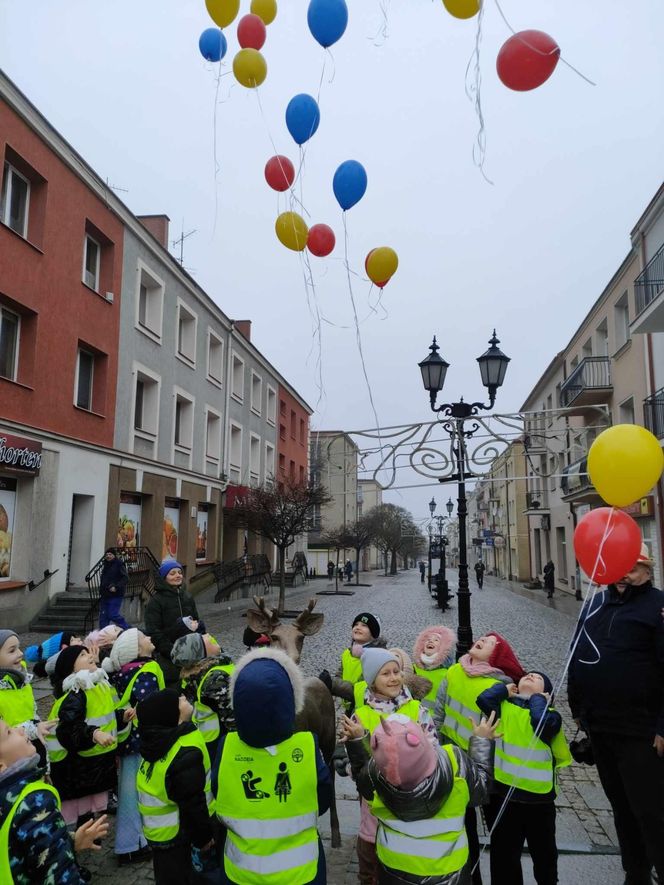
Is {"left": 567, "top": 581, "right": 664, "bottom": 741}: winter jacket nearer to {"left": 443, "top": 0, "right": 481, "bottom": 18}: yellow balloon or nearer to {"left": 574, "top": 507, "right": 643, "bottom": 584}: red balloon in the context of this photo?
{"left": 574, "top": 507, "right": 643, "bottom": 584}: red balloon

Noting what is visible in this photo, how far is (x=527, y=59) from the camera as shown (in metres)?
3.94

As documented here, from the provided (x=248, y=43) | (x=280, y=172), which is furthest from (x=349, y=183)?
(x=248, y=43)

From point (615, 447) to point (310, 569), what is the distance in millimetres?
39732

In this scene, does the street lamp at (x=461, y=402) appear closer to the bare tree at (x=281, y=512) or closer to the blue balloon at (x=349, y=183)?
the blue balloon at (x=349, y=183)

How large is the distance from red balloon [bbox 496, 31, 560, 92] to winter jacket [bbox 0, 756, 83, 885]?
15.6 ft

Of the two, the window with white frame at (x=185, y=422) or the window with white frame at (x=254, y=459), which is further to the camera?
the window with white frame at (x=254, y=459)

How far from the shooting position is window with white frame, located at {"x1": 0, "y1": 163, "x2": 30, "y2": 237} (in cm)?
1258

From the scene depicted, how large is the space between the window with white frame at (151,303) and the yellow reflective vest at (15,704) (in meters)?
15.7

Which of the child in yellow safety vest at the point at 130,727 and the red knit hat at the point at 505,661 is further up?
the red knit hat at the point at 505,661

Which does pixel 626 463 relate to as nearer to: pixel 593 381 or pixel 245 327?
pixel 593 381

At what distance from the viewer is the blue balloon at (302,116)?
18.8 feet

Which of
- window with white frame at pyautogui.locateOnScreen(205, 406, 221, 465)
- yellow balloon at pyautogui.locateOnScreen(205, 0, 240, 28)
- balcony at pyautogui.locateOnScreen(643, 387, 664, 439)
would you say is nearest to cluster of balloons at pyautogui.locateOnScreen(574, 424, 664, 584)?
yellow balloon at pyautogui.locateOnScreen(205, 0, 240, 28)

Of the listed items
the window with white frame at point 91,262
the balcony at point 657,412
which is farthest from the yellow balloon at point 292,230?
the window with white frame at point 91,262

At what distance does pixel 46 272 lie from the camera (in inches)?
527
